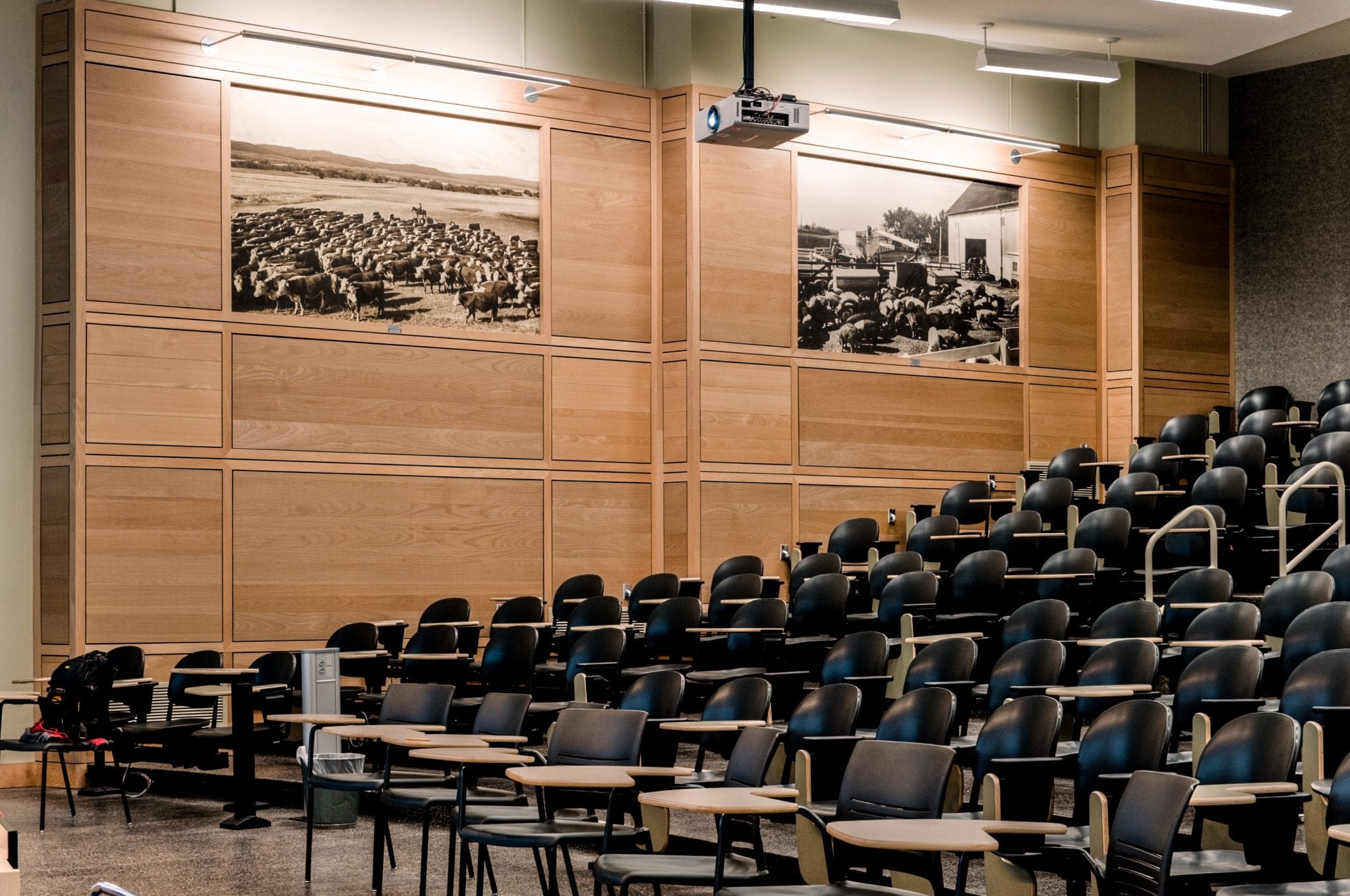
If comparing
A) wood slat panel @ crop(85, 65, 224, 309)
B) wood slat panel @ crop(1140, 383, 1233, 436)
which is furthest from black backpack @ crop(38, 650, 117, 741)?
wood slat panel @ crop(1140, 383, 1233, 436)

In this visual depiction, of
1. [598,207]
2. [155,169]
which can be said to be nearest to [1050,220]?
[598,207]

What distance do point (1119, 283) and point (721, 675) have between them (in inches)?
270

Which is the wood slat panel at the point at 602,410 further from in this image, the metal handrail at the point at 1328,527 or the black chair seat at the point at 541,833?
the black chair seat at the point at 541,833

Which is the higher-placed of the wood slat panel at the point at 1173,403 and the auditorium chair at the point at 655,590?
the wood slat panel at the point at 1173,403

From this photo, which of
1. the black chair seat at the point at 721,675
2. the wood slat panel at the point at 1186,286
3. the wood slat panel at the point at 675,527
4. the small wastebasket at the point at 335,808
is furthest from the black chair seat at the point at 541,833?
the wood slat panel at the point at 1186,286

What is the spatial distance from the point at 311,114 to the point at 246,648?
360 cm

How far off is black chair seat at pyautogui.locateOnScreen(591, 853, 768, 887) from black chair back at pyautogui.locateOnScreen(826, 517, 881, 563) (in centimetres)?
A: 688

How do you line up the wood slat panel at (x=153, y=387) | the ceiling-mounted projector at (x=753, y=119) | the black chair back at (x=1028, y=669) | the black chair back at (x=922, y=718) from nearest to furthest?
1. the black chair back at (x=922, y=718)
2. the black chair back at (x=1028, y=669)
3. the ceiling-mounted projector at (x=753, y=119)
4. the wood slat panel at (x=153, y=387)

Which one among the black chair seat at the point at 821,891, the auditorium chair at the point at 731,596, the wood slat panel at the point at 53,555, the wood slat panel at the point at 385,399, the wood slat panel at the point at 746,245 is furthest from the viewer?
the wood slat panel at the point at 746,245

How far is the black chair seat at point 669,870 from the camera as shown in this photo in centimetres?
443

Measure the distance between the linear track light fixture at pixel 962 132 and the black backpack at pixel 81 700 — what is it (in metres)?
6.85

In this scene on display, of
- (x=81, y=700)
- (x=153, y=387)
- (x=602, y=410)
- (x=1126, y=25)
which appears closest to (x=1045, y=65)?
(x=1126, y=25)

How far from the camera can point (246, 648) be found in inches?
400

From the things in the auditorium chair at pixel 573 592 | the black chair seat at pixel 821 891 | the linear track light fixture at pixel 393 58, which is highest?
the linear track light fixture at pixel 393 58
